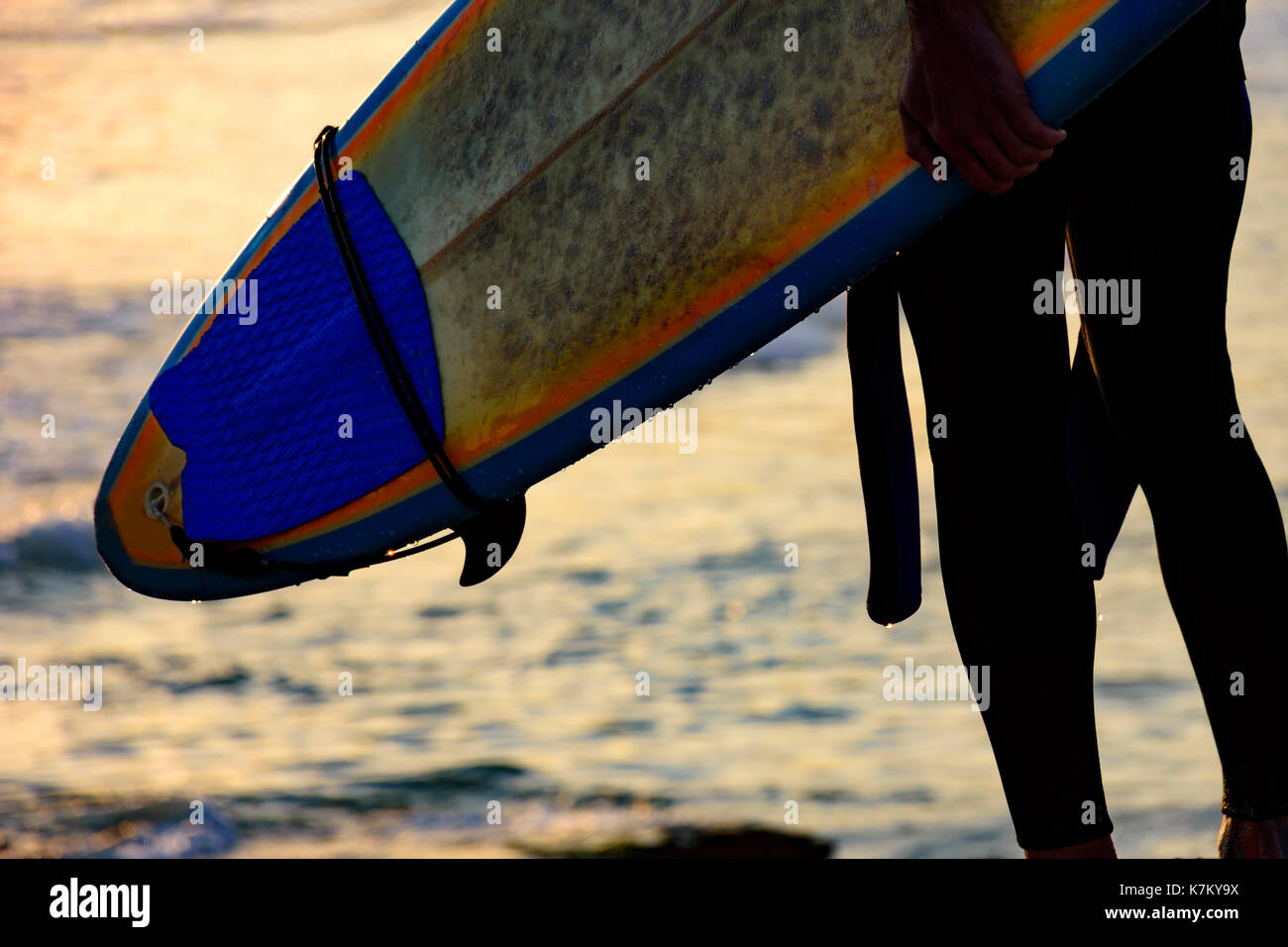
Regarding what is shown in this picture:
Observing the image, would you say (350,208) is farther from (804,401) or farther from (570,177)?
(804,401)

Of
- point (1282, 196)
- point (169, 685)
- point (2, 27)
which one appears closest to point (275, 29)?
point (2, 27)

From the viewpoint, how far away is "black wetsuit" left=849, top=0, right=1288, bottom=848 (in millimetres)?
1891

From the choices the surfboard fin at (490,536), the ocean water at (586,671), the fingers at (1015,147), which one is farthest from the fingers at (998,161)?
the surfboard fin at (490,536)

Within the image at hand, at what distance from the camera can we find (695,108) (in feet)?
7.55

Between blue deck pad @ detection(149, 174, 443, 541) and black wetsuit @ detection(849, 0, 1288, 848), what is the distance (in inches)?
36.3

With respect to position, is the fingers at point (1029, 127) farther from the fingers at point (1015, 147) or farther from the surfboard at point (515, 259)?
the surfboard at point (515, 259)

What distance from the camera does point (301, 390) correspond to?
267 cm

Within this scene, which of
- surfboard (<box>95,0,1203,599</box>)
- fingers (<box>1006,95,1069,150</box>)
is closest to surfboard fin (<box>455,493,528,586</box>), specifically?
surfboard (<box>95,0,1203,599</box>)

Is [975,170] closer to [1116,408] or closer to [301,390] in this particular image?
[1116,408]

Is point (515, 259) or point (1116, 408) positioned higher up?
point (515, 259)

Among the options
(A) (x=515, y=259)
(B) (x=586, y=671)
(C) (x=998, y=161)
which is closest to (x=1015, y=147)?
(C) (x=998, y=161)

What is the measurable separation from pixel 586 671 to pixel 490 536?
1131 mm

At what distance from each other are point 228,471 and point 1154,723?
1778mm

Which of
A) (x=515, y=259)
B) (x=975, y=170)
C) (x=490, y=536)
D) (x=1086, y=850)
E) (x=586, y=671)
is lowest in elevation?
(x=1086, y=850)
